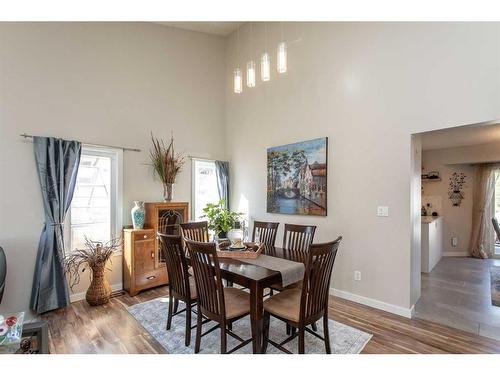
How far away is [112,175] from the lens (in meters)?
3.60

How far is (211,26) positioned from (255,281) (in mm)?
4468

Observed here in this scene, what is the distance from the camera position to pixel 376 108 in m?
2.97

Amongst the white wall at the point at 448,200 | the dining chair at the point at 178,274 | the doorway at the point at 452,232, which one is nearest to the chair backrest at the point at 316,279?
the dining chair at the point at 178,274

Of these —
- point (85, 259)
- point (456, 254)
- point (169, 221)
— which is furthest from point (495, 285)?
point (85, 259)

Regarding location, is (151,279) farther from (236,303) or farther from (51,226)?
(236,303)

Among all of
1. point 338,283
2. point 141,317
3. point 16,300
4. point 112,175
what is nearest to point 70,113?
point 112,175

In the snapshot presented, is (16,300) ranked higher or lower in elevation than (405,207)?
lower

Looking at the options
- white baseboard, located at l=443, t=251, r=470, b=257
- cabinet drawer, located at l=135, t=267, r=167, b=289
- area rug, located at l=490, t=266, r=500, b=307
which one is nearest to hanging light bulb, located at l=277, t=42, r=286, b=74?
cabinet drawer, located at l=135, t=267, r=167, b=289

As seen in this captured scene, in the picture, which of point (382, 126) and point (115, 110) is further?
point (115, 110)

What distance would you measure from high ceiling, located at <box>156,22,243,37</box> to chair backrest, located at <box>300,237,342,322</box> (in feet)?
14.1

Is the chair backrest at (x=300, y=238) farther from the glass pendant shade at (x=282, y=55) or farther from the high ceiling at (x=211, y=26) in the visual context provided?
the high ceiling at (x=211, y=26)

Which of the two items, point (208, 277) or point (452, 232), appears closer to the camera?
point (208, 277)
